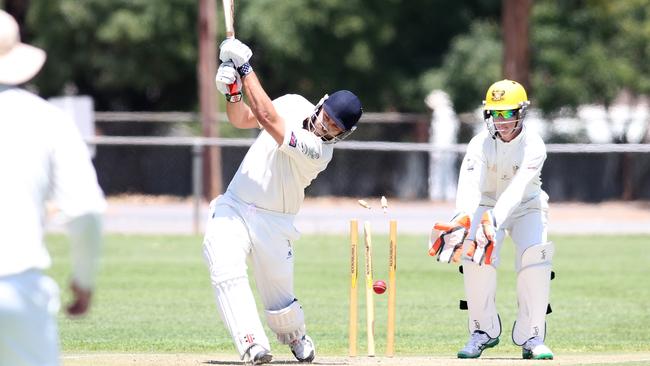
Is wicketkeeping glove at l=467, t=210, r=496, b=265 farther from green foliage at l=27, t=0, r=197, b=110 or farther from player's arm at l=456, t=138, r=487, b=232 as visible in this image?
green foliage at l=27, t=0, r=197, b=110

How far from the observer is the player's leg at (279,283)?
29.8ft

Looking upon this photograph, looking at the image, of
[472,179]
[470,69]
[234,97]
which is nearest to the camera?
[234,97]

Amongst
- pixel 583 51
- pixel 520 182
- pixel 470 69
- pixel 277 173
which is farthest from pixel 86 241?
pixel 583 51

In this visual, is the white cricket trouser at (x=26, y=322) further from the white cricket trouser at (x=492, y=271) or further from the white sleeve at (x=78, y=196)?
the white cricket trouser at (x=492, y=271)

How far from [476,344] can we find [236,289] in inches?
80.7

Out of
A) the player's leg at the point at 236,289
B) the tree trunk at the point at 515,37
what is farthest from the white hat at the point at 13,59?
the tree trunk at the point at 515,37

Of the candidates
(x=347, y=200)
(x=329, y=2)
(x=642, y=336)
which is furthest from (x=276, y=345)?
(x=329, y=2)

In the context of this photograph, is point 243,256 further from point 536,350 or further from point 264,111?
→ point 536,350

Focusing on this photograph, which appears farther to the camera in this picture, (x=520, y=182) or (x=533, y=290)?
(x=533, y=290)

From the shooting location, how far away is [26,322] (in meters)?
5.18

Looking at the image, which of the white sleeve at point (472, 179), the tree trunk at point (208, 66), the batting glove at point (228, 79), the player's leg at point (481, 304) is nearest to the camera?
the batting glove at point (228, 79)

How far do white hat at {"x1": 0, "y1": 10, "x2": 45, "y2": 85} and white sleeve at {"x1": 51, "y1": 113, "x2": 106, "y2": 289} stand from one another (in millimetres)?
244

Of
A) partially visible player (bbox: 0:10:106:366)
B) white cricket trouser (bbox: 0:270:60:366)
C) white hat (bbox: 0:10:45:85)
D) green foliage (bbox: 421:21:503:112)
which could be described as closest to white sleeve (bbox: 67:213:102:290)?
partially visible player (bbox: 0:10:106:366)

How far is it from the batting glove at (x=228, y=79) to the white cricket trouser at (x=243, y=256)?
73 cm
